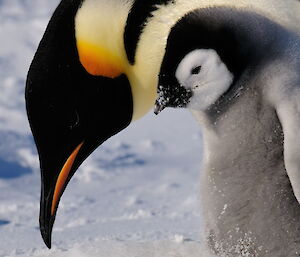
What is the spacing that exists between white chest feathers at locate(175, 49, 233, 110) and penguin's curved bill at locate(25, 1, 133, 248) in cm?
13

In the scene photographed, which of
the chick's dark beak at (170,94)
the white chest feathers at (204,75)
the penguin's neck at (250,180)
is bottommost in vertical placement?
the penguin's neck at (250,180)

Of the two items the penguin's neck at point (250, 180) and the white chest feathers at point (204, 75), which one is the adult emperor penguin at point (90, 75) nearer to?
the white chest feathers at point (204, 75)

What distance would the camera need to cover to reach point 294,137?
59.2 inches

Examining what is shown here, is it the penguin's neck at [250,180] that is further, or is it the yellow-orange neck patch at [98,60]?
the penguin's neck at [250,180]

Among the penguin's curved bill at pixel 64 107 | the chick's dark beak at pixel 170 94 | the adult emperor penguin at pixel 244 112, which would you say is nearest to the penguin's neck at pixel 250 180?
the adult emperor penguin at pixel 244 112

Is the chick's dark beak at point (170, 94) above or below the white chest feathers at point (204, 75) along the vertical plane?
below

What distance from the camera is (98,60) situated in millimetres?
1525

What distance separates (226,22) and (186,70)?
0.14m

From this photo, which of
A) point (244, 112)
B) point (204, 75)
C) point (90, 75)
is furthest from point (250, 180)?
point (90, 75)

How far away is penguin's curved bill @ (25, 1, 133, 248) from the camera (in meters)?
1.49

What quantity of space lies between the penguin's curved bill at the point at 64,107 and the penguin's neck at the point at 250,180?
0.80 ft

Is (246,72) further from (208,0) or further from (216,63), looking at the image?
(208,0)

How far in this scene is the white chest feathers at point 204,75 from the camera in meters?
1.56

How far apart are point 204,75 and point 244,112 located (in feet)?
0.45
